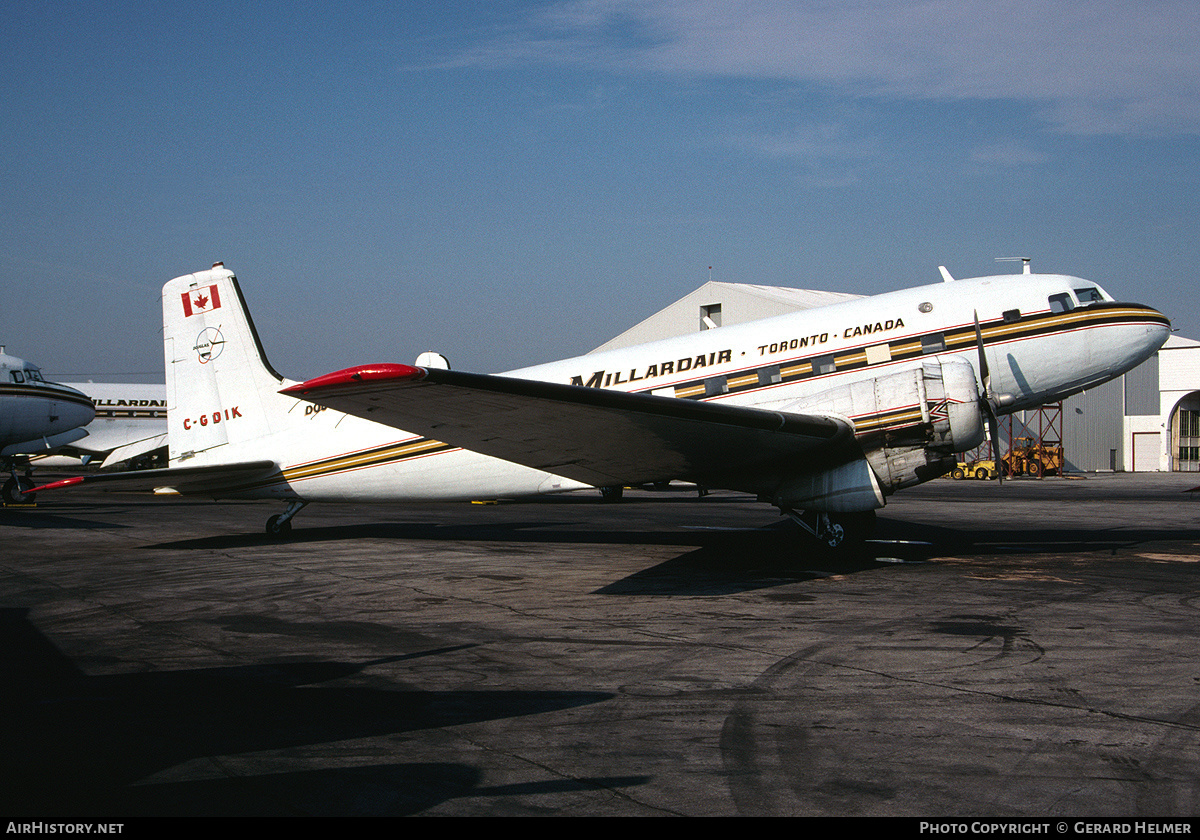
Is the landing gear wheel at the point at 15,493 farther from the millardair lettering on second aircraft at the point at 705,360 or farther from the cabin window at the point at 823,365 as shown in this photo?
the cabin window at the point at 823,365

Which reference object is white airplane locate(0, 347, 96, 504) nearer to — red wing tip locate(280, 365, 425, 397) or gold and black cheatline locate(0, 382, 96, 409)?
gold and black cheatline locate(0, 382, 96, 409)

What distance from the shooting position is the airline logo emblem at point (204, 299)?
17391mm

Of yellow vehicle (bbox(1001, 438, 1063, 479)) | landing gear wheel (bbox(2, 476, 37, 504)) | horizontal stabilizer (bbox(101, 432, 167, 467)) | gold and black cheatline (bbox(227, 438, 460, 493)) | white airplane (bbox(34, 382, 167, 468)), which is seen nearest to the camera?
gold and black cheatline (bbox(227, 438, 460, 493))

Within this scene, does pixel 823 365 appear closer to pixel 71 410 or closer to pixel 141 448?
pixel 71 410

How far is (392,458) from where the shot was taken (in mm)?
16391

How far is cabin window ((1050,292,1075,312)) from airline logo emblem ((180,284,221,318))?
1601 cm

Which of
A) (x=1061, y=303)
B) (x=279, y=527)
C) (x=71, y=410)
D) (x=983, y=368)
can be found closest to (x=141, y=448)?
(x=71, y=410)

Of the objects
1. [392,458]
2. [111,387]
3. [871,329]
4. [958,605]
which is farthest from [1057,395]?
[111,387]

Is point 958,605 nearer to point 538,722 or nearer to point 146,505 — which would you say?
point 538,722

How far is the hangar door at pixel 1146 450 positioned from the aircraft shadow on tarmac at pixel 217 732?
74.4m

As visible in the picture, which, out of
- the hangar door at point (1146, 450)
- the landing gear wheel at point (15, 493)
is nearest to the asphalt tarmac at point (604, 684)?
the landing gear wheel at point (15, 493)

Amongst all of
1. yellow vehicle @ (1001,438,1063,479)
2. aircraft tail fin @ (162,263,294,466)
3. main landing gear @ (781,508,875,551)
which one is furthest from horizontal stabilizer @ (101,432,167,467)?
yellow vehicle @ (1001,438,1063,479)

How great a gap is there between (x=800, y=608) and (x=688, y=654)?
2644 mm

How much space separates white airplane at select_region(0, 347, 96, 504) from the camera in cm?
2811
